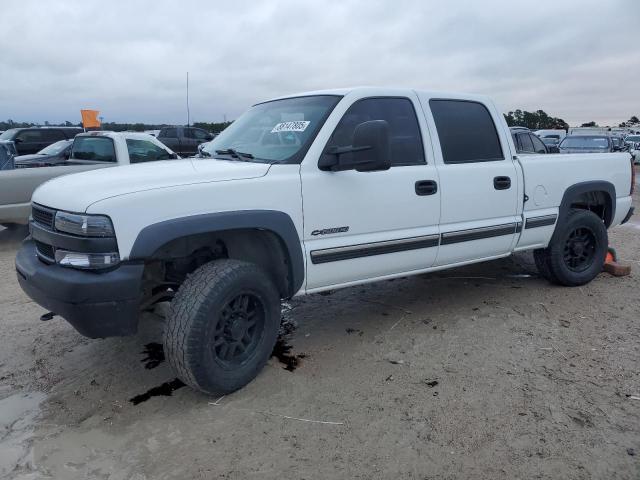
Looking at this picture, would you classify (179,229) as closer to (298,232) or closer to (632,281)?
(298,232)

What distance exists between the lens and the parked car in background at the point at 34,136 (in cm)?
1574

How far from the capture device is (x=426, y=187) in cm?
401

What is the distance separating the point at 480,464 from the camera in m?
2.62

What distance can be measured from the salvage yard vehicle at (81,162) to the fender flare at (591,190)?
6.12 metres

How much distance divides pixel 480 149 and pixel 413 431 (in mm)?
2592

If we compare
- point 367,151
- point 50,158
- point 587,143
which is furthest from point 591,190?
point 587,143

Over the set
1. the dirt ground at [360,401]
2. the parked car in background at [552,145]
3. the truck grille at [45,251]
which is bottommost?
the dirt ground at [360,401]

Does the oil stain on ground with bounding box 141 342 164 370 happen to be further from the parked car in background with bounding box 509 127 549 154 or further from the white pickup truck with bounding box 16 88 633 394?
the parked car in background with bounding box 509 127 549 154

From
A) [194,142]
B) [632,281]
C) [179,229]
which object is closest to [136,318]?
[179,229]

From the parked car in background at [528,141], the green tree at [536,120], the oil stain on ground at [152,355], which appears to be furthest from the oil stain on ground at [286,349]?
the green tree at [536,120]

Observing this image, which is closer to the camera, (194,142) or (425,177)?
(425,177)

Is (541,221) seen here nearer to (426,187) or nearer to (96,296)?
(426,187)

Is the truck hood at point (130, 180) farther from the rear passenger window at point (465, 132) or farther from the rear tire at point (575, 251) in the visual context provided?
the rear tire at point (575, 251)

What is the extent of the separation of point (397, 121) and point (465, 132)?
2.43ft
